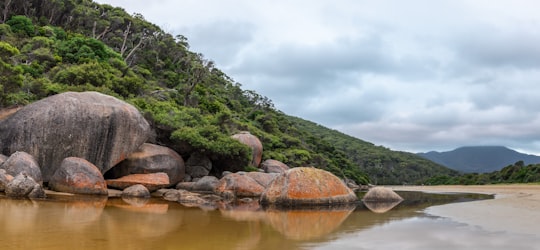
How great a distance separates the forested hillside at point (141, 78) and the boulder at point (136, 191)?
24.3 ft

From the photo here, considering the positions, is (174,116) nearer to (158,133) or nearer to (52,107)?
(158,133)

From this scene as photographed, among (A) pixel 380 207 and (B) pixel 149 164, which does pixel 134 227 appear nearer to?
(A) pixel 380 207

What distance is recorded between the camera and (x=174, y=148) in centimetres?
2808

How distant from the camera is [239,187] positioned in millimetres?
21531

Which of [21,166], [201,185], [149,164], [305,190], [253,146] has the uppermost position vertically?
[253,146]

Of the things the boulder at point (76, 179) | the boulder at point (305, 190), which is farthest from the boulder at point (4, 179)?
the boulder at point (305, 190)

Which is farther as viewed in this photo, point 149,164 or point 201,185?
point 201,185

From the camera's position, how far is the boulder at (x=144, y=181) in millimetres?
20828

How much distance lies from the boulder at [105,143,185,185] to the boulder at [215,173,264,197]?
3681mm

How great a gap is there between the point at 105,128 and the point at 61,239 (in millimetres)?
15113

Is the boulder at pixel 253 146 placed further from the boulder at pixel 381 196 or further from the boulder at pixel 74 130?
the boulder at pixel 381 196

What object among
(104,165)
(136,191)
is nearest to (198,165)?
(104,165)

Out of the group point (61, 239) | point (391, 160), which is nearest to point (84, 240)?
point (61, 239)

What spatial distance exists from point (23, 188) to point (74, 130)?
18.4ft
